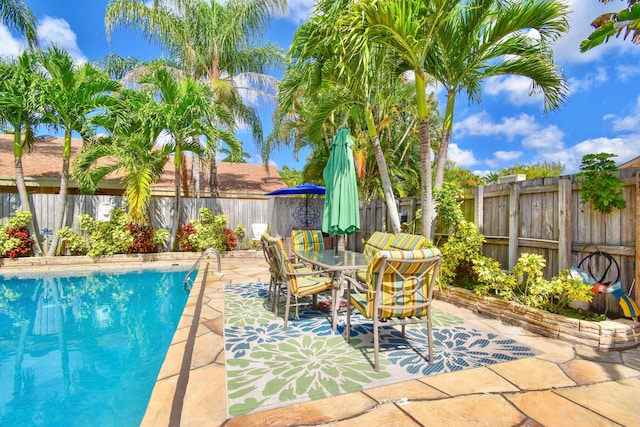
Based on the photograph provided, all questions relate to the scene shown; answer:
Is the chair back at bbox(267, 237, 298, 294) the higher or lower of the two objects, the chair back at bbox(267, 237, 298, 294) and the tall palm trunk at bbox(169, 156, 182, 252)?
the lower

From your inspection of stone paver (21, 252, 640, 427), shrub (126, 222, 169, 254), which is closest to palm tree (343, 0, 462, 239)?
stone paver (21, 252, 640, 427)

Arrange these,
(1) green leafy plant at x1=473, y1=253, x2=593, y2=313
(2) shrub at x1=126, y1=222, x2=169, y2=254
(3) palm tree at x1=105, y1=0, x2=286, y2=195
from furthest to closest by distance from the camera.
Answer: (3) palm tree at x1=105, y1=0, x2=286, y2=195 < (2) shrub at x1=126, y1=222, x2=169, y2=254 < (1) green leafy plant at x1=473, y1=253, x2=593, y2=313

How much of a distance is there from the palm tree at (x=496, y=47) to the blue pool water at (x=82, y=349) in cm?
517

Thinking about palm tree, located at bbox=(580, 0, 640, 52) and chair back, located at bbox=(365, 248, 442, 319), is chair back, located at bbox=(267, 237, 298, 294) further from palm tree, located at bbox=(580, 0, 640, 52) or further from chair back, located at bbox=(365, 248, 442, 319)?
palm tree, located at bbox=(580, 0, 640, 52)

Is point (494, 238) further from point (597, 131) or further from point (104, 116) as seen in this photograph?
point (597, 131)

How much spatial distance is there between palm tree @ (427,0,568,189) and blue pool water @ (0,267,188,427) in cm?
517

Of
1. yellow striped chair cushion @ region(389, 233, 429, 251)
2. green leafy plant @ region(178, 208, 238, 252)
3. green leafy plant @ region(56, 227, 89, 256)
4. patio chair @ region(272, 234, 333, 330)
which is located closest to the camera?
patio chair @ region(272, 234, 333, 330)

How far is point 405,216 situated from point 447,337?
13.6ft

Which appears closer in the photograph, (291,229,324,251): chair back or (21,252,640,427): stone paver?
(21,252,640,427): stone paver

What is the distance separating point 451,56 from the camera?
5.62m

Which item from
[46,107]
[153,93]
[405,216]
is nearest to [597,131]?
[405,216]

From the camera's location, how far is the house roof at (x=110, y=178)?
1259cm

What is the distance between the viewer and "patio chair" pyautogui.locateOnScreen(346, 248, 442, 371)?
2957 mm

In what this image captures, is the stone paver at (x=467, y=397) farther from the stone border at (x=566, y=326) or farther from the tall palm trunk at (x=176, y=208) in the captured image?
the tall palm trunk at (x=176, y=208)
